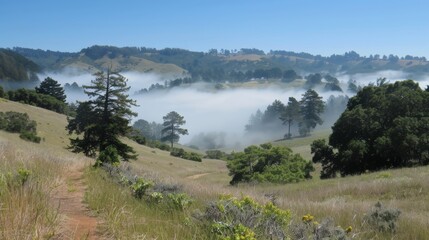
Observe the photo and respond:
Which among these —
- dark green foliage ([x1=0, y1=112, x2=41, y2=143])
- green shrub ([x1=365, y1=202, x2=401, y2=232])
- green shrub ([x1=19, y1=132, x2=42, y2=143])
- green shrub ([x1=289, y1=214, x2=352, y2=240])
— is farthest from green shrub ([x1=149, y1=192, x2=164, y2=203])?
green shrub ([x1=19, y1=132, x2=42, y2=143])

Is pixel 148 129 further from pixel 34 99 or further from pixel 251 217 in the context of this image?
pixel 251 217

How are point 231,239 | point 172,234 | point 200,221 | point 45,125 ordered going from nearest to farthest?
point 231,239, point 172,234, point 200,221, point 45,125

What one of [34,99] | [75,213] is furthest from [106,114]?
[34,99]

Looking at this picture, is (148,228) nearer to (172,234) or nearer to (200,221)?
(172,234)

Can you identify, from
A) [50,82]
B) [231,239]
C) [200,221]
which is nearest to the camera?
[231,239]

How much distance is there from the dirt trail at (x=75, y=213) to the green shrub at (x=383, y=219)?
4.11m

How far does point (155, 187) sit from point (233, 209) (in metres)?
3.29

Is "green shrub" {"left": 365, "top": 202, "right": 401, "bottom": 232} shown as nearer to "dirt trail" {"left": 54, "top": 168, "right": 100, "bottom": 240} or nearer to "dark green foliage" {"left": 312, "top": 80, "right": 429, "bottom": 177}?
"dirt trail" {"left": 54, "top": 168, "right": 100, "bottom": 240}

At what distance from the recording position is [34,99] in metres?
84.6

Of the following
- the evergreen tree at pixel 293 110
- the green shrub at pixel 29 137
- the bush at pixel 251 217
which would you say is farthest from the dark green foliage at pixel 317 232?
the evergreen tree at pixel 293 110

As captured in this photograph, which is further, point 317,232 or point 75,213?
point 75,213

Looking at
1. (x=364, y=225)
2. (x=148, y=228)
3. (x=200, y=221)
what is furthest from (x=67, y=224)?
(x=364, y=225)

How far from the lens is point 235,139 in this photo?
166 metres

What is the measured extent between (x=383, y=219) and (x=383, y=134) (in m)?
31.0
